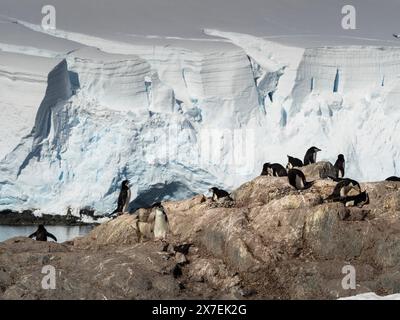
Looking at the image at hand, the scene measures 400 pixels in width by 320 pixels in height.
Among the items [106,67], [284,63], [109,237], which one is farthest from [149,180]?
[109,237]

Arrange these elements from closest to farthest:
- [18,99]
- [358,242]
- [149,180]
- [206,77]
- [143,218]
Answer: [358,242] → [143,218] → [149,180] → [18,99] → [206,77]

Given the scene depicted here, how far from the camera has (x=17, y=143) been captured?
4366cm

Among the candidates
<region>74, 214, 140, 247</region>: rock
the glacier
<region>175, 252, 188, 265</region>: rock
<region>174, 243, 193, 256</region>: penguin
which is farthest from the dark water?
<region>175, 252, 188, 265</region>: rock

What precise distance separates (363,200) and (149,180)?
89.9ft

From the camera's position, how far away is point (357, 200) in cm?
1589

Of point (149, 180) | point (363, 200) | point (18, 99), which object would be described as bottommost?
point (149, 180)

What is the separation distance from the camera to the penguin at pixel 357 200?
620 inches

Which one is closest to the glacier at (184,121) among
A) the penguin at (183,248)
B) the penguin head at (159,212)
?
the penguin head at (159,212)

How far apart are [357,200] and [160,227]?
140 inches

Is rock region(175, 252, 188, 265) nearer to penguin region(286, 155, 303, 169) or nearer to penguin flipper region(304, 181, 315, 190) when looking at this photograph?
penguin flipper region(304, 181, 315, 190)

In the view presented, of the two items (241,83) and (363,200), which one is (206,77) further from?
(363,200)

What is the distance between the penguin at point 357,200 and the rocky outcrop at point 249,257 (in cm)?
14

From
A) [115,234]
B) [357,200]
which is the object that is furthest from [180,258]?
Result: [357,200]

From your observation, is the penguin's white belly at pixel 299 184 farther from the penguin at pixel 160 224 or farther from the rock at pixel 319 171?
the penguin at pixel 160 224
